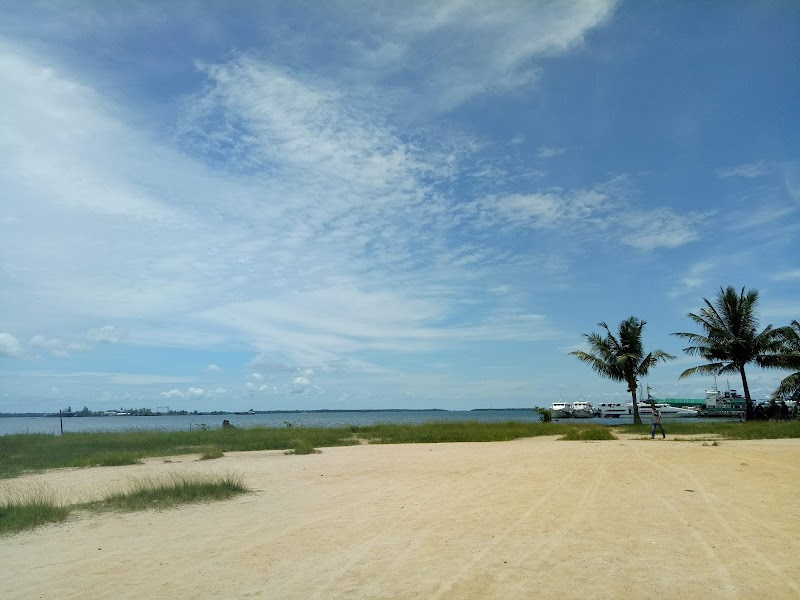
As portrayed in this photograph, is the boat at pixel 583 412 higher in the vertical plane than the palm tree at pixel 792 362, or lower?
lower

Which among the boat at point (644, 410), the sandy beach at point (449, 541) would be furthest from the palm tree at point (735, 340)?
the boat at point (644, 410)

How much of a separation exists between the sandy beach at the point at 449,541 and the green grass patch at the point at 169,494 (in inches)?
17.1

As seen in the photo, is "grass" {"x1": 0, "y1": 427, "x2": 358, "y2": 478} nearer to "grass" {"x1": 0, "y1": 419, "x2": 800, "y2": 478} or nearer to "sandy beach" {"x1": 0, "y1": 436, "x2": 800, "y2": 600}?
"grass" {"x1": 0, "y1": 419, "x2": 800, "y2": 478}

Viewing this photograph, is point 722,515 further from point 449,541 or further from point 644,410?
point 644,410

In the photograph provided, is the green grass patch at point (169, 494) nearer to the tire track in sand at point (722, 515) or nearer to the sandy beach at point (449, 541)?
the sandy beach at point (449, 541)

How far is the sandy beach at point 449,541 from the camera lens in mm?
6234

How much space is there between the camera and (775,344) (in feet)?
113

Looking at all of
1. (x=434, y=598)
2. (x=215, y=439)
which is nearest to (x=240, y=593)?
(x=434, y=598)

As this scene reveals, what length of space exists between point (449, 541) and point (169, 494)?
706cm

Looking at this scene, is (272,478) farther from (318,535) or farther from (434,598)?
(434,598)

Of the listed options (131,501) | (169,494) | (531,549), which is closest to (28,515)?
(131,501)

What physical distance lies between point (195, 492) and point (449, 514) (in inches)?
227

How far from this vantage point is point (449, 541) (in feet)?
26.6

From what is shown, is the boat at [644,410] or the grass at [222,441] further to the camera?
the boat at [644,410]
